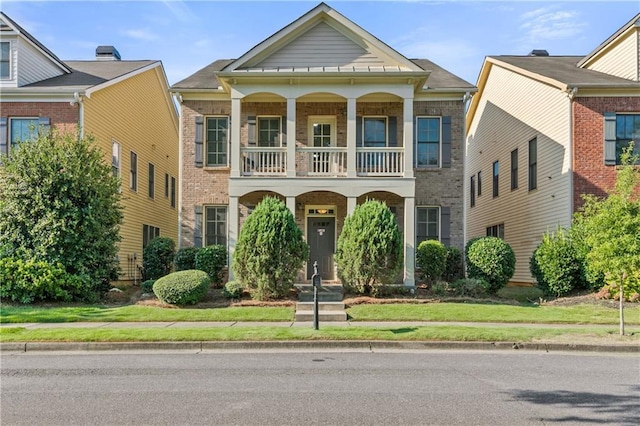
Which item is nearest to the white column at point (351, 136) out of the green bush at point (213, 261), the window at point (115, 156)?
the green bush at point (213, 261)

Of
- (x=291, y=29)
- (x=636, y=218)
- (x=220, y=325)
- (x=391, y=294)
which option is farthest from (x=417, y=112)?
(x=220, y=325)

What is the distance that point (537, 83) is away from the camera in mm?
20266

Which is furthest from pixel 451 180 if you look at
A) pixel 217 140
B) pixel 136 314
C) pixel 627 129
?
pixel 136 314

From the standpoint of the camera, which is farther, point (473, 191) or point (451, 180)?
point (473, 191)

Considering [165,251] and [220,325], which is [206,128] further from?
[220,325]

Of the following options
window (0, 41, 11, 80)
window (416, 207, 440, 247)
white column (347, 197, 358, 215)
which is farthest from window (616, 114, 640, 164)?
window (0, 41, 11, 80)

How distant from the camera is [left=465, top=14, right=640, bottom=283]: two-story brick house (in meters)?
17.8

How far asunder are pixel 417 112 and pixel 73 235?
11.7 metres

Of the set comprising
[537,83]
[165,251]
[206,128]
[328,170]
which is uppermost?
[537,83]

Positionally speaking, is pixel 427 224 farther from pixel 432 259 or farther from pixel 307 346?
pixel 307 346

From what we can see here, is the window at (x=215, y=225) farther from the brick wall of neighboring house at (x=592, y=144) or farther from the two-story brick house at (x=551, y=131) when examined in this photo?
the brick wall of neighboring house at (x=592, y=144)

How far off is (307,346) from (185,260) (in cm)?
858

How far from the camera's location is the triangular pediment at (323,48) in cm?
1775

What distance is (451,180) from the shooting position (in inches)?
745
